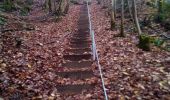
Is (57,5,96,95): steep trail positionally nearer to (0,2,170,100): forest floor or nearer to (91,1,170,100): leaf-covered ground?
(0,2,170,100): forest floor

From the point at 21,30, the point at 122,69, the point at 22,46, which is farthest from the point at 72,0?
the point at 122,69

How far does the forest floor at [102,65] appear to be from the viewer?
9.07 meters

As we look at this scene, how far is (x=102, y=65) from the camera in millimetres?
11602

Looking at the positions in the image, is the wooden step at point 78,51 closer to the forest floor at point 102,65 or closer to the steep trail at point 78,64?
the steep trail at point 78,64

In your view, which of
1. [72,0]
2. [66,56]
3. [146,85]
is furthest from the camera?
[72,0]

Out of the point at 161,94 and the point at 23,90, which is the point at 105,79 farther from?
the point at 23,90

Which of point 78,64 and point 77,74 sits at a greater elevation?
point 78,64

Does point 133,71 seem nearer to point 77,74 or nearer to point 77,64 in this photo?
point 77,74

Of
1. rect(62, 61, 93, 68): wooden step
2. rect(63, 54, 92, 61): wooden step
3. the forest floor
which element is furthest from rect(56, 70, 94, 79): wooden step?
rect(63, 54, 92, 61): wooden step

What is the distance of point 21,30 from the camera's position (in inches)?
684

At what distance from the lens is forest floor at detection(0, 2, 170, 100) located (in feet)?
29.8

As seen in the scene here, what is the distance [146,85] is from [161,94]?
73 cm

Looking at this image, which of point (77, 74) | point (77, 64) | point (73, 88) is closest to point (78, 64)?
point (77, 64)

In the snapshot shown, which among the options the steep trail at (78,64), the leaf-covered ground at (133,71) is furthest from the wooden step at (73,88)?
the leaf-covered ground at (133,71)
